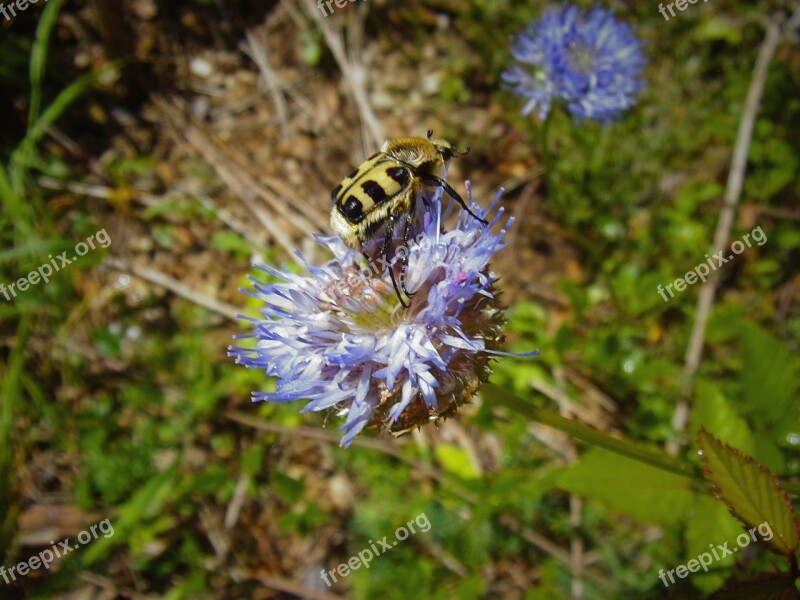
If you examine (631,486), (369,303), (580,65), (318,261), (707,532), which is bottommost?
(707,532)

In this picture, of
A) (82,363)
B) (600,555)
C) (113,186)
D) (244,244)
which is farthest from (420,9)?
(600,555)

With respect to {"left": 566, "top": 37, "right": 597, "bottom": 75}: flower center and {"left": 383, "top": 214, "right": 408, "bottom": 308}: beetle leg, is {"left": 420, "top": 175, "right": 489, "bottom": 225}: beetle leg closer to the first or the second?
{"left": 383, "top": 214, "right": 408, "bottom": 308}: beetle leg

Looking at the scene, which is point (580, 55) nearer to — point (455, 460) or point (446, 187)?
point (446, 187)

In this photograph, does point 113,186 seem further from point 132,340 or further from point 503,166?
point 503,166

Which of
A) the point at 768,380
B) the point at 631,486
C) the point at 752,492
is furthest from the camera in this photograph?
the point at 768,380

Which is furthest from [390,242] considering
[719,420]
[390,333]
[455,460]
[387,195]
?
[455,460]

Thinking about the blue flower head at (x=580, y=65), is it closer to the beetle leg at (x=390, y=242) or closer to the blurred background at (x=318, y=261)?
the blurred background at (x=318, y=261)
